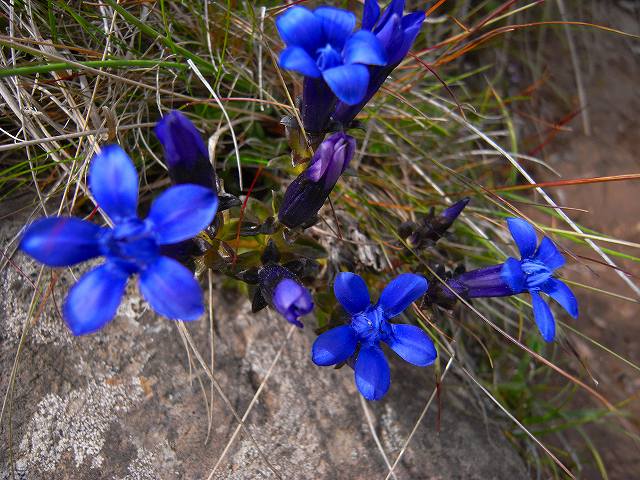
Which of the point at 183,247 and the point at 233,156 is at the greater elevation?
the point at 183,247

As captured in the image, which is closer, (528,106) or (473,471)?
(473,471)

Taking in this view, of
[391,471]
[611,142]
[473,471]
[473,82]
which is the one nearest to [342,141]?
[391,471]

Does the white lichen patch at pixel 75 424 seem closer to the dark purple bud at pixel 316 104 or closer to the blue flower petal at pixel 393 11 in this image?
the dark purple bud at pixel 316 104

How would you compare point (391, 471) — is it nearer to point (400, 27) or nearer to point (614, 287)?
point (400, 27)

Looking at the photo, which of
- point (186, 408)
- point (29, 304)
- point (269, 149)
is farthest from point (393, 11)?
point (29, 304)

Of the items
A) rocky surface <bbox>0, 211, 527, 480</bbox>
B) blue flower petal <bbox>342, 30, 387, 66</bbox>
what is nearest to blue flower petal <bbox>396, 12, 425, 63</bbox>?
blue flower petal <bbox>342, 30, 387, 66</bbox>

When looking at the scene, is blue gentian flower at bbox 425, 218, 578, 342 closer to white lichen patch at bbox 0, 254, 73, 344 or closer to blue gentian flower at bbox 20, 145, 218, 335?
blue gentian flower at bbox 20, 145, 218, 335

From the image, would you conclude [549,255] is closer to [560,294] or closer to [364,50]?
[560,294]
